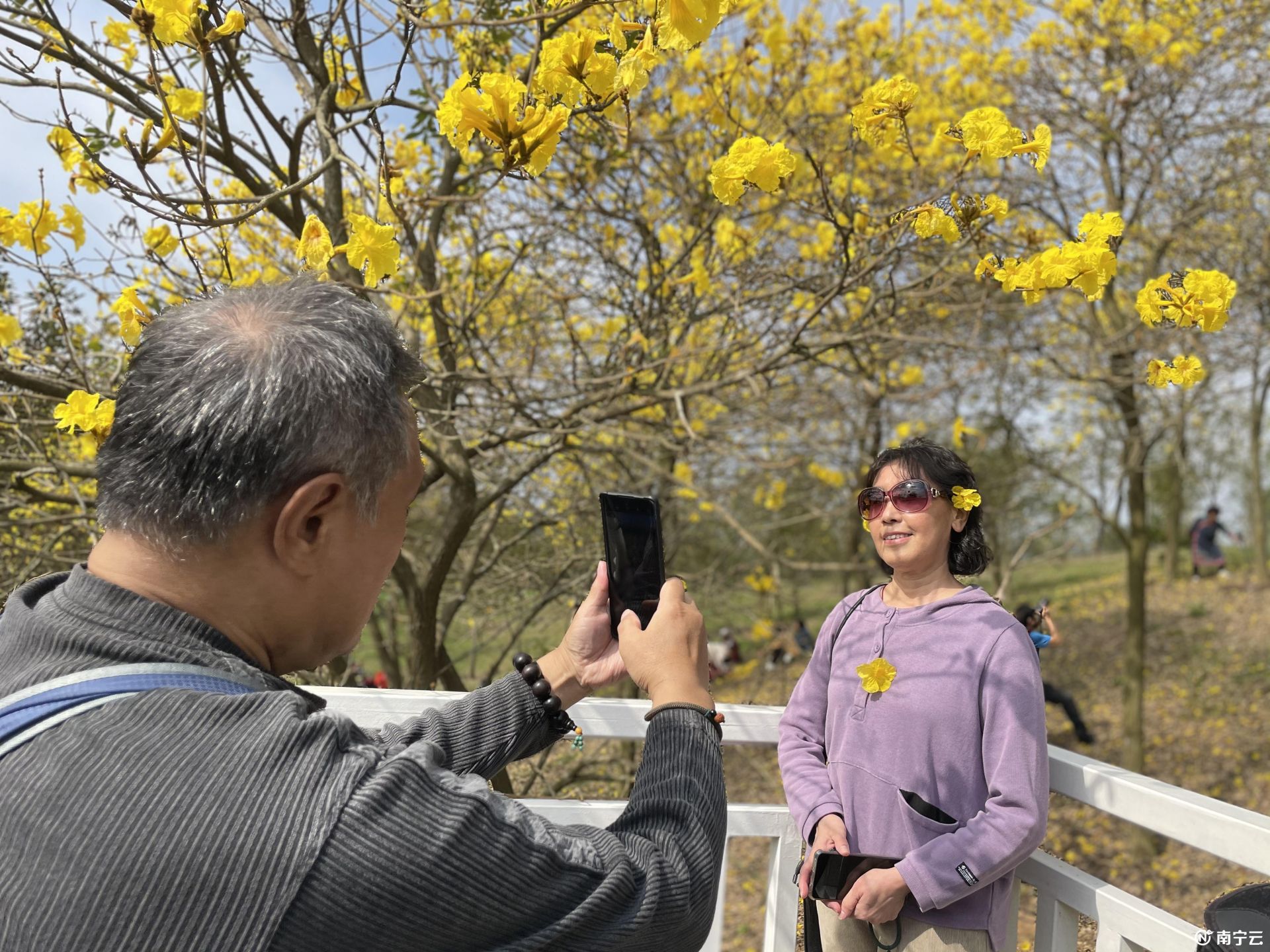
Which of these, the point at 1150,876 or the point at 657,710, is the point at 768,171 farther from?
the point at 1150,876

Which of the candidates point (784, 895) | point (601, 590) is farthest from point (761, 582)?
point (601, 590)

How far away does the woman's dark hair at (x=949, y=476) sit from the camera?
1.74 meters

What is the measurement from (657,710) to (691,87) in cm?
496

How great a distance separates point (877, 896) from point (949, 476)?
2.54 feet

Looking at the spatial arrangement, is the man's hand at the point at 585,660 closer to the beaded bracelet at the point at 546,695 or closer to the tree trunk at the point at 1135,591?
the beaded bracelet at the point at 546,695

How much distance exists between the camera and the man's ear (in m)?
0.80

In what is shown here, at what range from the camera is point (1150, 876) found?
6422 mm

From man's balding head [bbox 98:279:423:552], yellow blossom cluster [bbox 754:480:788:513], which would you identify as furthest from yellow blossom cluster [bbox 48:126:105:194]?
yellow blossom cluster [bbox 754:480:788:513]

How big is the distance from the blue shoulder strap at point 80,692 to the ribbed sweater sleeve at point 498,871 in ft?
0.58

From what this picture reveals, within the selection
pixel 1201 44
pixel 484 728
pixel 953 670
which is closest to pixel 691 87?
pixel 1201 44

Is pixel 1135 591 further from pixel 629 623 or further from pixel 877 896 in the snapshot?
pixel 629 623

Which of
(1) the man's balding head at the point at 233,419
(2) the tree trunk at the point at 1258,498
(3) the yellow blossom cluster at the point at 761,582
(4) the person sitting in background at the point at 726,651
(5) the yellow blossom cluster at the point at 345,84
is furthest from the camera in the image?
(2) the tree trunk at the point at 1258,498
